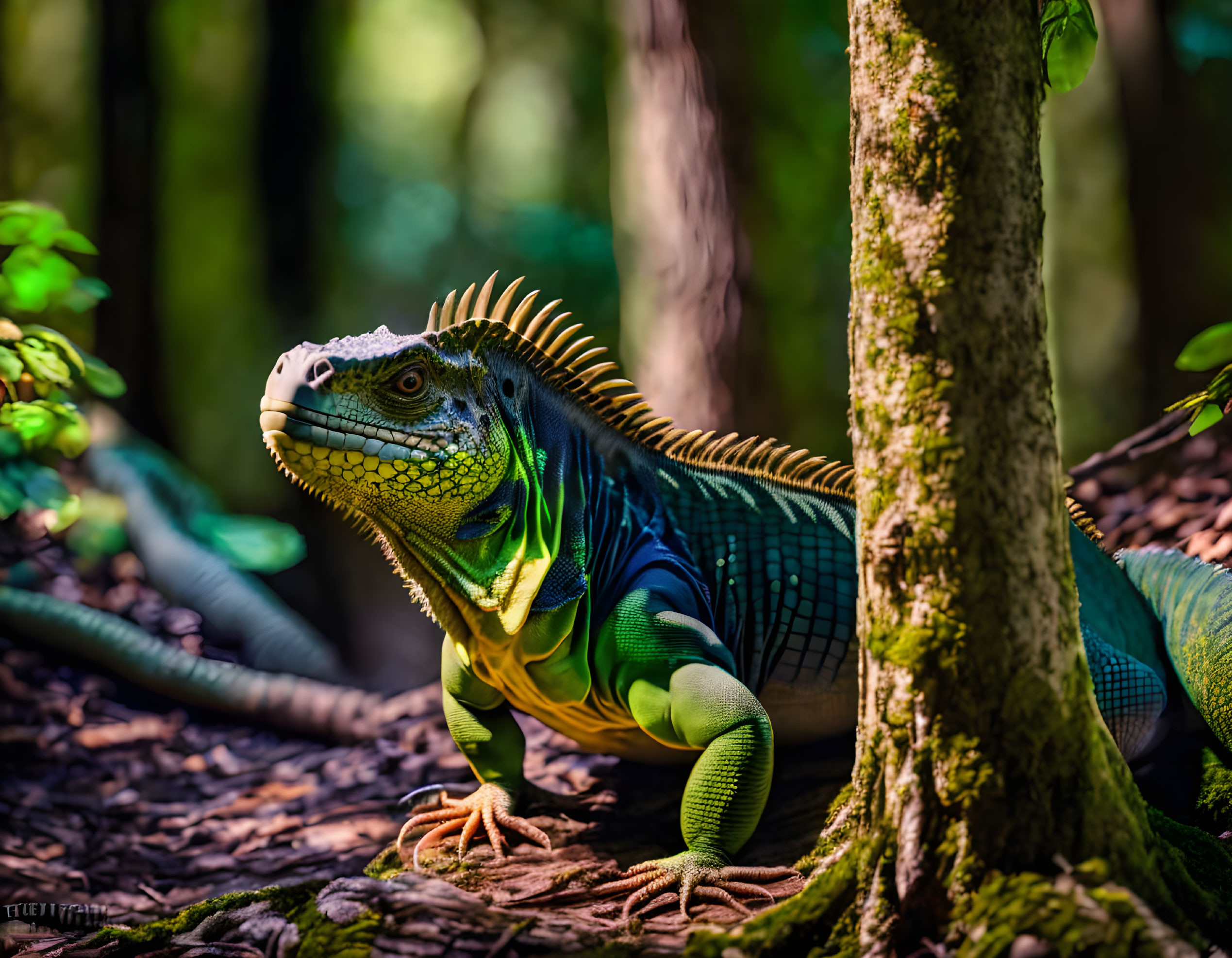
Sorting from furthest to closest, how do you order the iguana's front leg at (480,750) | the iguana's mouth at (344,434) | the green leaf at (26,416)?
the green leaf at (26,416) → the iguana's front leg at (480,750) → the iguana's mouth at (344,434)

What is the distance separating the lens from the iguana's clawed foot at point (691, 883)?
2875 mm

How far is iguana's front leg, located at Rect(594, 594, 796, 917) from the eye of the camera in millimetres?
2938

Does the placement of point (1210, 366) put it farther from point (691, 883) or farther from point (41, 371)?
point (41, 371)

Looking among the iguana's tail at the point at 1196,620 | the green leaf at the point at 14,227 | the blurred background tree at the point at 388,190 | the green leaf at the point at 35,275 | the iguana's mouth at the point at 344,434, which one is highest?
the blurred background tree at the point at 388,190

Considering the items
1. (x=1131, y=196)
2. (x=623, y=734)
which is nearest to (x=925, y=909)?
(x=623, y=734)

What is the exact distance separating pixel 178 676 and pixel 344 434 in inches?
140

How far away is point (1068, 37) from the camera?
287 cm

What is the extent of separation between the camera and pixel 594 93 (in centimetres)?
727

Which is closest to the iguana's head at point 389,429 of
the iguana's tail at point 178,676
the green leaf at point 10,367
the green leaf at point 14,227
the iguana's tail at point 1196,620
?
the green leaf at point 10,367

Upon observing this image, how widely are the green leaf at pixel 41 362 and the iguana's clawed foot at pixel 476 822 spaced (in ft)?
7.90

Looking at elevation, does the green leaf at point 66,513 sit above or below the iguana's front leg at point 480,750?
above

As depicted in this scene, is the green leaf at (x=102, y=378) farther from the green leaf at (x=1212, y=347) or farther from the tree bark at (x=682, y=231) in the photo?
the green leaf at (x=1212, y=347)

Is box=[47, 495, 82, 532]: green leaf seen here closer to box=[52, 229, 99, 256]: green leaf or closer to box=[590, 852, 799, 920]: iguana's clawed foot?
box=[52, 229, 99, 256]: green leaf

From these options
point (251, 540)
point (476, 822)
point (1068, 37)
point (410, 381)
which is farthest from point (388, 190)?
point (1068, 37)
